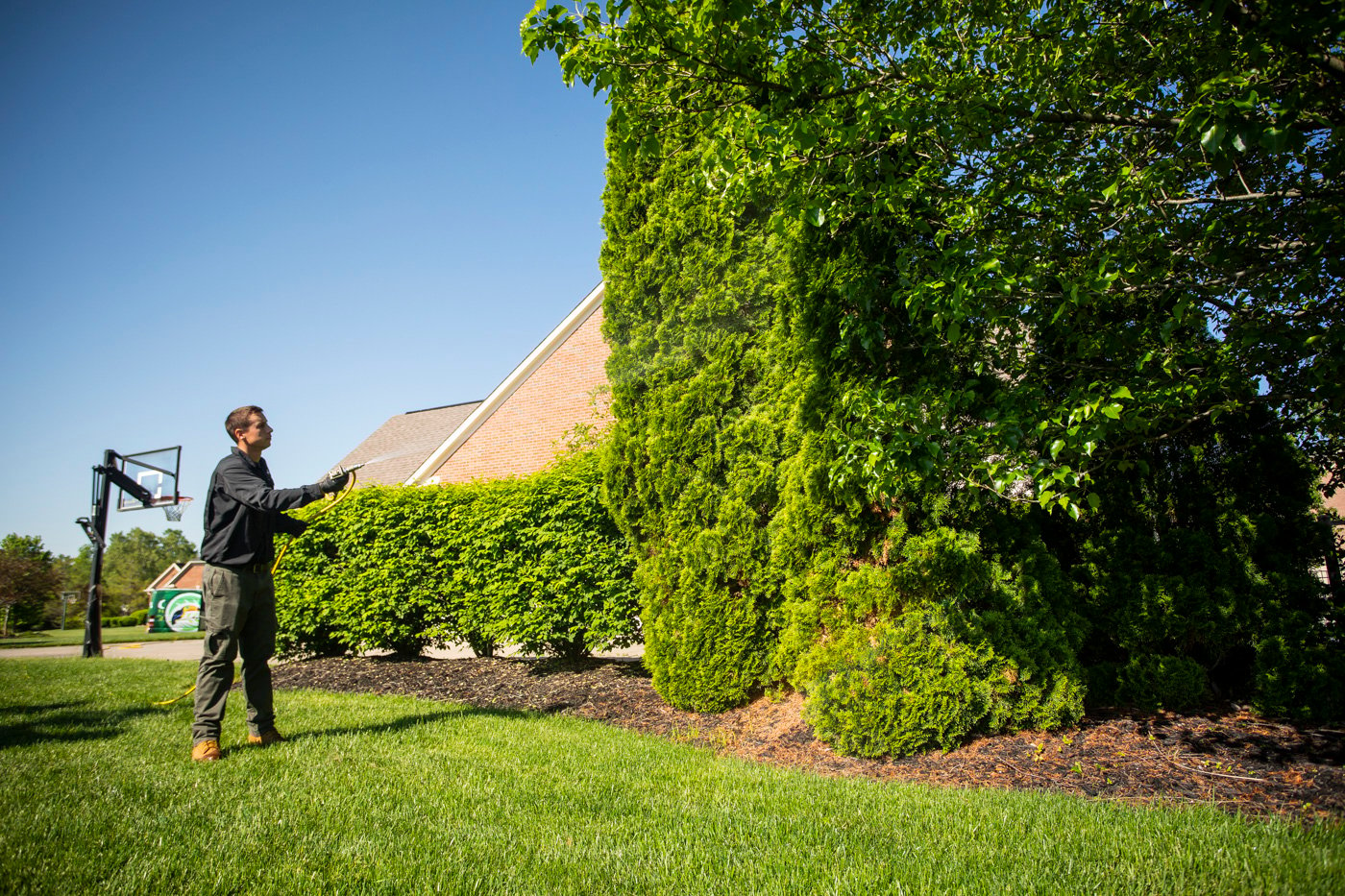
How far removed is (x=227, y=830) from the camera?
2.95 metres

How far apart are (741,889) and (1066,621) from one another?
3.39 m

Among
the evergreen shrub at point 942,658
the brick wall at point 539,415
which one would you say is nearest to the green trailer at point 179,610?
the brick wall at point 539,415

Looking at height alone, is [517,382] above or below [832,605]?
above

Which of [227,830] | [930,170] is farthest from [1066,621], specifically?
[227,830]

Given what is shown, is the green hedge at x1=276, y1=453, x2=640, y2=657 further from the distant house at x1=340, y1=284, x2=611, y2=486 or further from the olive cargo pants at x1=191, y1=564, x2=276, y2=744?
the distant house at x1=340, y1=284, x2=611, y2=486

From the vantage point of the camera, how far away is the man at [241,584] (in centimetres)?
444

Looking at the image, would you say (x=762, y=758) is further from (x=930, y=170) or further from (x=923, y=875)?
(x=930, y=170)

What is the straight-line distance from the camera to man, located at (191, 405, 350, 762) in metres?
4.44

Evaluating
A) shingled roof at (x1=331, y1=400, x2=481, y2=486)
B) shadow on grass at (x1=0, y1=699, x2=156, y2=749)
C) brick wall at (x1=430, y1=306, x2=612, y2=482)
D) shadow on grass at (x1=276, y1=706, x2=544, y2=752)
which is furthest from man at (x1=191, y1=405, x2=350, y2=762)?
shingled roof at (x1=331, y1=400, x2=481, y2=486)

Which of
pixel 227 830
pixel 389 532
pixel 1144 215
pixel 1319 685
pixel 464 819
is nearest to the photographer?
pixel 227 830

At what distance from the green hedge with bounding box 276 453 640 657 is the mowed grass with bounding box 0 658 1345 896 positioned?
352 cm

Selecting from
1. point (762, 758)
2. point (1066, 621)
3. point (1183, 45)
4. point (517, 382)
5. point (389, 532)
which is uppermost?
point (517, 382)

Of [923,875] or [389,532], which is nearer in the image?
[923,875]

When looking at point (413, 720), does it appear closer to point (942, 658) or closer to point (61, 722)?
point (61, 722)
